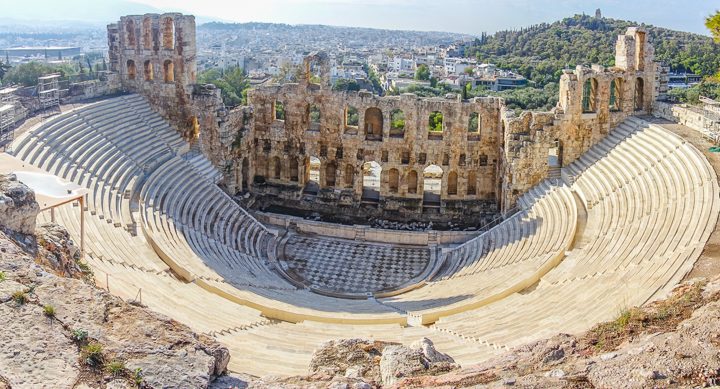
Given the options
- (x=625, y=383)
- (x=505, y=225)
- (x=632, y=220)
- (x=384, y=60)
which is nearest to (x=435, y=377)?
(x=625, y=383)

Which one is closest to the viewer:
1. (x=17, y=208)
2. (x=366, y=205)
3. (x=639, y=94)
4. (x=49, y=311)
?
(x=49, y=311)

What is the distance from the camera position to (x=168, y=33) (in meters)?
33.7

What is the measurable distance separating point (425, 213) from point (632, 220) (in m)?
11.8

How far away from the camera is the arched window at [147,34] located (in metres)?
33.4

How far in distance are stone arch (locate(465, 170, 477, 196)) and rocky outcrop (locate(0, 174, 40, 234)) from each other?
2330cm

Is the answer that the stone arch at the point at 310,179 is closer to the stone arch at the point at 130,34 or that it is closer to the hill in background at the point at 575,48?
the stone arch at the point at 130,34

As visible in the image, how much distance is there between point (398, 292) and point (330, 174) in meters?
11.4

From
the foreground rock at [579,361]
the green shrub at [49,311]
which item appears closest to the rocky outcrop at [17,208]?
the green shrub at [49,311]

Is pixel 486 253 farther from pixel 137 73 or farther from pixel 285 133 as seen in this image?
pixel 137 73

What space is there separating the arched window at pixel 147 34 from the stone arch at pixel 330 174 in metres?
10.8

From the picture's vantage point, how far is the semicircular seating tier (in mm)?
16875

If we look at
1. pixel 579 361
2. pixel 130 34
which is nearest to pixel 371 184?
pixel 130 34

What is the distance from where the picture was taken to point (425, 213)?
32562mm

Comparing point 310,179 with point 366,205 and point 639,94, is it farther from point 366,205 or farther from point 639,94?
point 639,94
